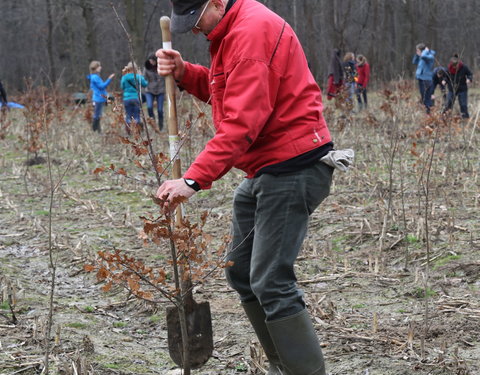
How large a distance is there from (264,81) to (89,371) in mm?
1572

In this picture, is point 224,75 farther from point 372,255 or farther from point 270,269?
point 372,255

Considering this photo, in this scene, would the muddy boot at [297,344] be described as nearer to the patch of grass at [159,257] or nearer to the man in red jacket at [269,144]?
the man in red jacket at [269,144]

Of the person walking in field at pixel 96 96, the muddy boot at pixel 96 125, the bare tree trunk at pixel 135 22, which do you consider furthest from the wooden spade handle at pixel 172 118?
the bare tree trunk at pixel 135 22

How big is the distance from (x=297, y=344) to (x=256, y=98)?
0.98m

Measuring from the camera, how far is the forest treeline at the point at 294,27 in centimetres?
2266

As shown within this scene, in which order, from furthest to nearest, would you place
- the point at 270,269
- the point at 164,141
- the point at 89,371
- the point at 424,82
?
1. the point at 424,82
2. the point at 164,141
3. the point at 89,371
4. the point at 270,269

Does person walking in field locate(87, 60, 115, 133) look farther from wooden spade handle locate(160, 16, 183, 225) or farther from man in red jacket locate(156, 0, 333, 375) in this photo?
man in red jacket locate(156, 0, 333, 375)

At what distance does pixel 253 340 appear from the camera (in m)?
3.60

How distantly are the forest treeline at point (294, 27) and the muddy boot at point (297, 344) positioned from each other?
15688 millimetres

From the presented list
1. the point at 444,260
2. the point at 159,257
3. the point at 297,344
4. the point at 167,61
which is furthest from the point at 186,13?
the point at 159,257

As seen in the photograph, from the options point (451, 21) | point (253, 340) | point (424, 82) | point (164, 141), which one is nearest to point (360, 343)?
point (253, 340)

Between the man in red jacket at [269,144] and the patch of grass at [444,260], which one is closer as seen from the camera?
the man in red jacket at [269,144]

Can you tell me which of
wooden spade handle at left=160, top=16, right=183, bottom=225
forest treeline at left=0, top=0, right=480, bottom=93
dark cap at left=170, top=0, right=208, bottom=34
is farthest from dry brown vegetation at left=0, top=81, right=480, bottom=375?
forest treeline at left=0, top=0, right=480, bottom=93

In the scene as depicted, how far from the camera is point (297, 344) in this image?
2592mm
